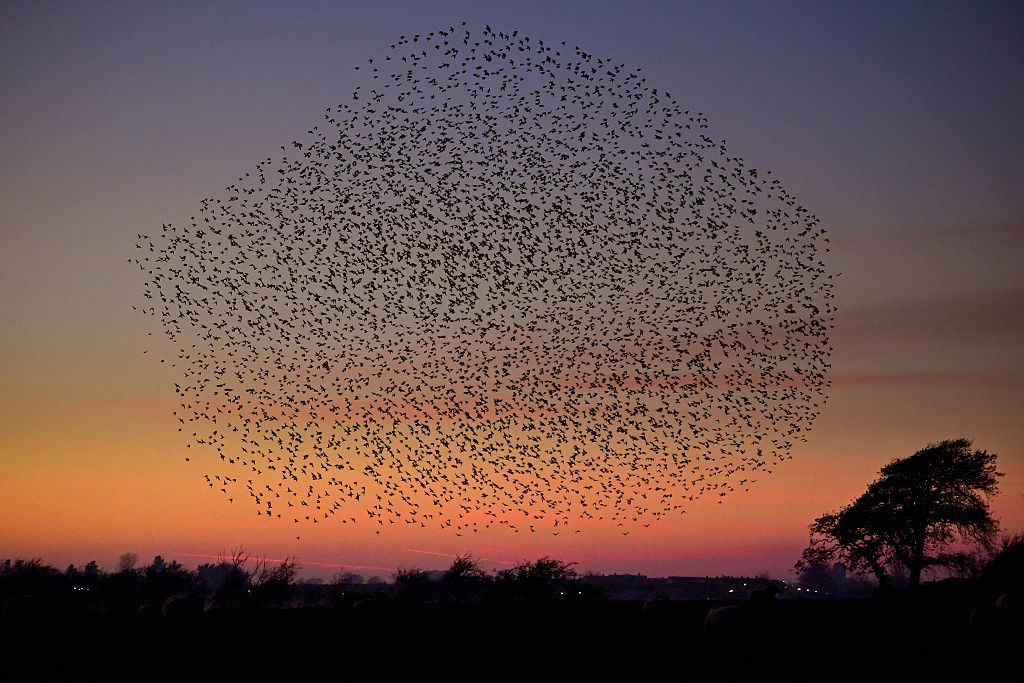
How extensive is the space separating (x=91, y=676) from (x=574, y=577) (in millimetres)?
125029

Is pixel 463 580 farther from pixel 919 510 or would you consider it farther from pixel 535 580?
pixel 919 510

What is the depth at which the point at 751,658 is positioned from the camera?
45.9 metres

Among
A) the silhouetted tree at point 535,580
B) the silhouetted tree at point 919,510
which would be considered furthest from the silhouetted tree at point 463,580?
the silhouetted tree at point 919,510

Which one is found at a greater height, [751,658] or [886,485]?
[886,485]

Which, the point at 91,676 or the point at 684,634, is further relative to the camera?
the point at 684,634

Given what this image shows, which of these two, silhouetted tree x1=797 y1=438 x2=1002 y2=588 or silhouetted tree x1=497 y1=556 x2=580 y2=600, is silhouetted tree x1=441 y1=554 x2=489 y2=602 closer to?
silhouetted tree x1=497 y1=556 x2=580 y2=600

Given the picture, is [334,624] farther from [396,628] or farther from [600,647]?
[600,647]

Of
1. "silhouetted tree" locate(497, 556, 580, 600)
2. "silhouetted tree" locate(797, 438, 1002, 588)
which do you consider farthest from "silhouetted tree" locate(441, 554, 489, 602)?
"silhouetted tree" locate(797, 438, 1002, 588)

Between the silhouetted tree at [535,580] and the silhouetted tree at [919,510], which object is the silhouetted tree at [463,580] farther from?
the silhouetted tree at [919,510]

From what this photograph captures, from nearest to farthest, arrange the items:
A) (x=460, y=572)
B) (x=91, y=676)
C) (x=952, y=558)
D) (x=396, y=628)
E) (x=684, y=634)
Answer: (x=91, y=676) → (x=684, y=634) → (x=396, y=628) → (x=952, y=558) → (x=460, y=572)

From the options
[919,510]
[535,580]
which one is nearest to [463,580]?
[535,580]

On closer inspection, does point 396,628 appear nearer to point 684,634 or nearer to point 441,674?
point 684,634

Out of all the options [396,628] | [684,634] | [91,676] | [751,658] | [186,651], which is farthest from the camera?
[396,628]

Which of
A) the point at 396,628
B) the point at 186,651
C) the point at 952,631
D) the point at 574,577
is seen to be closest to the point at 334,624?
the point at 396,628
